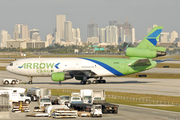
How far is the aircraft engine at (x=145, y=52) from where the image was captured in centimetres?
8018

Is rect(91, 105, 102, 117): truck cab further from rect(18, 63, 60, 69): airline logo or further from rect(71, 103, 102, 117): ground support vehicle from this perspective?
rect(18, 63, 60, 69): airline logo

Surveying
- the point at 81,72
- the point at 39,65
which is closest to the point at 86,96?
the point at 81,72

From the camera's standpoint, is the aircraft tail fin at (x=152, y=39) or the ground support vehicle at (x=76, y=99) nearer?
the ground support vehicle at (x=76, y=99)

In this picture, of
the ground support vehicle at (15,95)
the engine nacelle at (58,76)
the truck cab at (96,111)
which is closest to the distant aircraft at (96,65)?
the engine nacelle at (58,76)

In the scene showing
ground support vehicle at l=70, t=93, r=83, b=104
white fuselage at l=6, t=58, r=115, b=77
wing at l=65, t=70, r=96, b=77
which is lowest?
ground support vehicle at l=70, t=93, r=83, b=104

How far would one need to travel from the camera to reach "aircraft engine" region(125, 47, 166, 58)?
263 feet

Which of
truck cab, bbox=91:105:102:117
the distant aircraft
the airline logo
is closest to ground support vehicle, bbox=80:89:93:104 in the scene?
truck cab, bbox=91:105:102:117

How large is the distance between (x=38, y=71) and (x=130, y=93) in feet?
87.1

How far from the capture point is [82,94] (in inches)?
2085

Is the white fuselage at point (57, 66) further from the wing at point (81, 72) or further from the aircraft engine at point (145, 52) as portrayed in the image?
the aircraft engine at point (145, 52)

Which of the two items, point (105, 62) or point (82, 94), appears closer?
point (82, 94)

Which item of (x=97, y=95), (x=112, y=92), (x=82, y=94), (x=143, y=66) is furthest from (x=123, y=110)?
(x=143, y=66)

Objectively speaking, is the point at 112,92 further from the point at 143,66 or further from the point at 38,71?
the point at 38,71

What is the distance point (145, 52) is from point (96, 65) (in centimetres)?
1211
